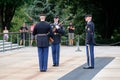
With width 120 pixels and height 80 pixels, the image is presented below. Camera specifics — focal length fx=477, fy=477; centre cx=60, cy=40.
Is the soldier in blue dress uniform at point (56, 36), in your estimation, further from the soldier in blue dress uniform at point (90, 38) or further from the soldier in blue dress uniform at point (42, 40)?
the soldier in blue dress uniform at point (42, 40)

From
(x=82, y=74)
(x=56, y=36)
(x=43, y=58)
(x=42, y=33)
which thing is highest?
(x=42, y=33)

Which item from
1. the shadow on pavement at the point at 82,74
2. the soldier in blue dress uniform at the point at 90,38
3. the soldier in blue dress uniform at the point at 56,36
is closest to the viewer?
the shadow on pavement at the point at 82,74

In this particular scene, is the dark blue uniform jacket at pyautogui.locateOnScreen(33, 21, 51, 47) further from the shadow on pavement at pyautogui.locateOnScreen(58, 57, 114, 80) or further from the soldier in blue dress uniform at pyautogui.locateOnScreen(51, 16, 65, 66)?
the soldier in blue dress uniform at pyautogui.locateOnScreen(51, 16, 65, 66)

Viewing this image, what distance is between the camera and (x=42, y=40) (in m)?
17.6

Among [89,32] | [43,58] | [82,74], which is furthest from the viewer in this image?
[89,32]

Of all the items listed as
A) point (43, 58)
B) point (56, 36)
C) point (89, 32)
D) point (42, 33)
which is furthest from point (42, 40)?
point (56, 36)

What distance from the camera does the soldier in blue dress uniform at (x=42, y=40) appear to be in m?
17.5

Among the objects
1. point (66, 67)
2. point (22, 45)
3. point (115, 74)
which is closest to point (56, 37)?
point (66, 67)

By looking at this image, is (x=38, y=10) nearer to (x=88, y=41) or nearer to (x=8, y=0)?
(x=8, y=0)

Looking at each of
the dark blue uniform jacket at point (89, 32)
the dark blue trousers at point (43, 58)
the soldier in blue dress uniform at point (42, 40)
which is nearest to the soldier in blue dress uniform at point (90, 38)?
the dark blue uniform jacket at point (89, 32)

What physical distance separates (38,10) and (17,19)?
20.3 metres

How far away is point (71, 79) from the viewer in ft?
49.0

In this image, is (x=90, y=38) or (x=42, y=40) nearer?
(x=42, y=40)

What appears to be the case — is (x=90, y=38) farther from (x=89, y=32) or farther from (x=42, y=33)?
(x=42, y=33)
